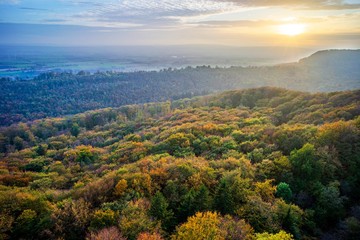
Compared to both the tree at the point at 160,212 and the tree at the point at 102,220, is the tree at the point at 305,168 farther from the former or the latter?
the tree at the point at 102,220

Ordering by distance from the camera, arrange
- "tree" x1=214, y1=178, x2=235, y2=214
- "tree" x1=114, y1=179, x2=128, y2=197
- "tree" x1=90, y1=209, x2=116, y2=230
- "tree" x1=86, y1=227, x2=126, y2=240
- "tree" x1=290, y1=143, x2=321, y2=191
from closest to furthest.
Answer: "tree" x1=86, y1=227, x2=126, y2=240 < "tree" x1=90, y1=209, x2=116, y2=230 < "tree" x1=214, y1=178, x2=235, y2=214 < "tree" x1=114, y1=179, x2=128, y2=197 < "tree" x1=290, y1=143, x2=321, y2=191

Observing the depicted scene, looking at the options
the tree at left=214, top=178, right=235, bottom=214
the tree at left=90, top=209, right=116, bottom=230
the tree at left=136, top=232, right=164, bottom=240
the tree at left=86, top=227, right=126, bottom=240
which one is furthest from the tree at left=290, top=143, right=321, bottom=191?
the tree at left=86, top=227, right=126, bottom=240

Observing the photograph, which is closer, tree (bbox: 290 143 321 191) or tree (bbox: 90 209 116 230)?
tree (bbox: 90 209 116 230)

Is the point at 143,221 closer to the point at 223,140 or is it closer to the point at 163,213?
the point at 163,213

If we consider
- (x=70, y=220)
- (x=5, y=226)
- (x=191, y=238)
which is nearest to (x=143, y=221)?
(x=191, y=238)

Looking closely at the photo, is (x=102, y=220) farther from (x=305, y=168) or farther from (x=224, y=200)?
(x=305, y=168)

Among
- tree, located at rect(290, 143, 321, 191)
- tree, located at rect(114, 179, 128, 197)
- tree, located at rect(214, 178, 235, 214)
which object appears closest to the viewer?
tree, located at rect(214, 178, 235, 214)

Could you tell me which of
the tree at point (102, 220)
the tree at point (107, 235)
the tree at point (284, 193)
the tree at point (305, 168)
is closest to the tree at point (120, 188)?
the tree at point (102, 220)

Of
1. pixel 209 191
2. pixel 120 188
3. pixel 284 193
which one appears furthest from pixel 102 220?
pixel 284 193

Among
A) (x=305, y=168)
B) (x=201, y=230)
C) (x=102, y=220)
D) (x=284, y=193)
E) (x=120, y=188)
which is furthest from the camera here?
(x=305, y=168)

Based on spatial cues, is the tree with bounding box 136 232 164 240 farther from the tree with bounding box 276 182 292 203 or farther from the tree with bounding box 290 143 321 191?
the tree with bounding box 290 143 321 191

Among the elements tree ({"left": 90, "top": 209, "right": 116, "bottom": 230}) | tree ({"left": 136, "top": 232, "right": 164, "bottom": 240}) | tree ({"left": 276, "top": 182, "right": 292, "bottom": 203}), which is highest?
tree ({"left": 136, "top": 232, "right": 164, "bottom": 240})
